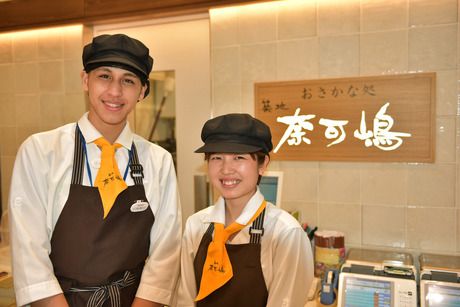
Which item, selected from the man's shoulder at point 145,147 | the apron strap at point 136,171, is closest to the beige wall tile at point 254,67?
the man's shoulder at point 145,147

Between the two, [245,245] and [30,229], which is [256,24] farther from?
[30,229]

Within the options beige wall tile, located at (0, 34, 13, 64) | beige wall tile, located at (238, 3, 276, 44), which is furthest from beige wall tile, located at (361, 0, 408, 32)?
Answer: beige wall tile, located at (0, 34, 13, 64)

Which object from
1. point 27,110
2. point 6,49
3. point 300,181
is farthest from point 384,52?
point 6,49

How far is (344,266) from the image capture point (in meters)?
1.80

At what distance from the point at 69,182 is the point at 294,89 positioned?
140 cm

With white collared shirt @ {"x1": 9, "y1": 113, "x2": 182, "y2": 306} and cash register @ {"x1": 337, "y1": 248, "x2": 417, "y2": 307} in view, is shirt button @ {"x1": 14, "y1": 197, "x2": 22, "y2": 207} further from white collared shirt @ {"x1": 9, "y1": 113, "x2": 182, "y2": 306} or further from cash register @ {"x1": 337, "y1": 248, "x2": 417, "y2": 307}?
cash register @ {"x1": 337, "y1": 248, "x2": 417, "y2": 307}

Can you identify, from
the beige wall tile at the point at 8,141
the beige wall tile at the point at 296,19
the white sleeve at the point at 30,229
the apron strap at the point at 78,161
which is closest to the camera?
the white sleeve at the point at 30,229

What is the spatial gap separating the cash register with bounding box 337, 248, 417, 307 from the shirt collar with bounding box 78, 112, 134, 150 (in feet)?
3.53

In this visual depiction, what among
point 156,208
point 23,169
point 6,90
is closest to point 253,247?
point 156,208

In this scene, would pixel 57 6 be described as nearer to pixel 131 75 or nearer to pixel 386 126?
pixel 131 75

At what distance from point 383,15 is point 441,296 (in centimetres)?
142

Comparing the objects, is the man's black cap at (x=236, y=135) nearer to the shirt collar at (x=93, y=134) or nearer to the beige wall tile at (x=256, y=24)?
the shirt collar at (x=93, y=134)

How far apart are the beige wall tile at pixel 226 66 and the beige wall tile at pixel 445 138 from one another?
1.14 meters

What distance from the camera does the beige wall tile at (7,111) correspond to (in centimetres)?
295
